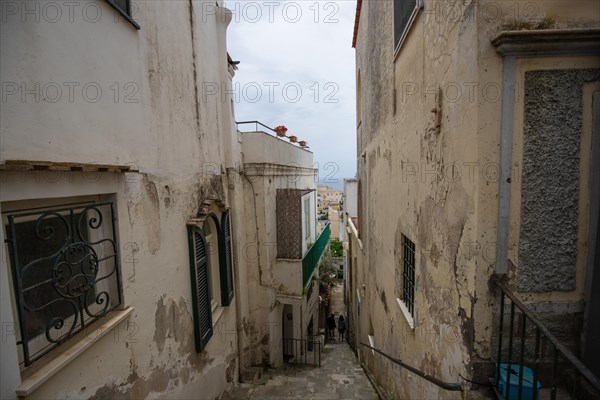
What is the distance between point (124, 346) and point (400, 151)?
412cm

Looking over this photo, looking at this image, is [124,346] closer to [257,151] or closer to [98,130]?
[98,130]

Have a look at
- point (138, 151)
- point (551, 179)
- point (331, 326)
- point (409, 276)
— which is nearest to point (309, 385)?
point (409, 276)

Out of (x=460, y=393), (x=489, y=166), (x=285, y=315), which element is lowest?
(x=285, y=315)

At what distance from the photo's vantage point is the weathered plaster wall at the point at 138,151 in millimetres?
2061

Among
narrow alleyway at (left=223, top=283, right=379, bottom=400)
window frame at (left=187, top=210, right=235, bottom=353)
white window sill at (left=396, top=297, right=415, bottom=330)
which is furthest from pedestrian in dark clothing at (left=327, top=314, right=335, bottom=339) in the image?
white window sill at (left=396, top=297, right=415, bottom=330)

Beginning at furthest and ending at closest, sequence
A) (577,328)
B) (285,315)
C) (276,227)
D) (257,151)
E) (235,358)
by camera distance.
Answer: (285,315), (276,227), (257,151), (235,358), (577,328)

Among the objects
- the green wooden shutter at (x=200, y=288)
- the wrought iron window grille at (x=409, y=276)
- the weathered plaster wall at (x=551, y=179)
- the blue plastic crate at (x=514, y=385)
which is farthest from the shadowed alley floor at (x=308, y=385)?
the weathered plaster wall at (x=551, y=179)

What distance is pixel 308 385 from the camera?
698cm

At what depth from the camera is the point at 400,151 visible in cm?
429

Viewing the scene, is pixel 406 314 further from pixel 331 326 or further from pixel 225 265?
pixel 331 326

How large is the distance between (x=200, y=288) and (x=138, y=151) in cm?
268

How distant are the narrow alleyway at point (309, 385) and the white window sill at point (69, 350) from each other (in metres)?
4.27

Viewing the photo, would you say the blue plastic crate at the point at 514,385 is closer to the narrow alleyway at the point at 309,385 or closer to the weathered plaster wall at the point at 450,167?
the weathered plaster wall at the point at 450,167

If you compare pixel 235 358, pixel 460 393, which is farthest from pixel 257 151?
pixel 460 393
